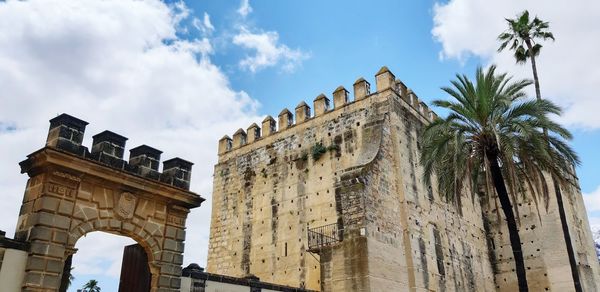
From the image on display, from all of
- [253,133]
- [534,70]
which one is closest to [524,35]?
[534,70]

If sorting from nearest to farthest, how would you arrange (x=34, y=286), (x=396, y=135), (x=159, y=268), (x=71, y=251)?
(x=34, y=286) < (x=71, y=251) < (x=159, y=268) < (x=396, y=135)

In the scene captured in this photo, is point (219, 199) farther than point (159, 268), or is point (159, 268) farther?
point (219, 199)

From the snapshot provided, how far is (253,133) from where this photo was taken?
2589 centimetres

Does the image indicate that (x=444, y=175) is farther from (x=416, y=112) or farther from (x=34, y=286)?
(x=34, y=286)

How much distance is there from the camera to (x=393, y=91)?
2170cm

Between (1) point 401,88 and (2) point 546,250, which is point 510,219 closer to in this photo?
(1) point 401,88

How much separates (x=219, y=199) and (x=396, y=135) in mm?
10480

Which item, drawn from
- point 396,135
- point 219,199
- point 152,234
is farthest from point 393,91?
point 152,234

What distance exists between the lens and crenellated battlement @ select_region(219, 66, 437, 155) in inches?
869

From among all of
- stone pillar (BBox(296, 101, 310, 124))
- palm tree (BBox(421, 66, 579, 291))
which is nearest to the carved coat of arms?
palm tree (BBox(421, 66, 579, 291))

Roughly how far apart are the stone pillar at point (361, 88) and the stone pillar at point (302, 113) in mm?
2819

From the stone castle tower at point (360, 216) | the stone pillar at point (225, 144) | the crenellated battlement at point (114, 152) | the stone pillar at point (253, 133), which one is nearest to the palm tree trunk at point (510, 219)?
the stone castle tower at point (360, 216)

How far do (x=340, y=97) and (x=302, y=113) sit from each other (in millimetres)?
2239

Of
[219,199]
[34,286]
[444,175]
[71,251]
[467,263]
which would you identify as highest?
[219,199]
